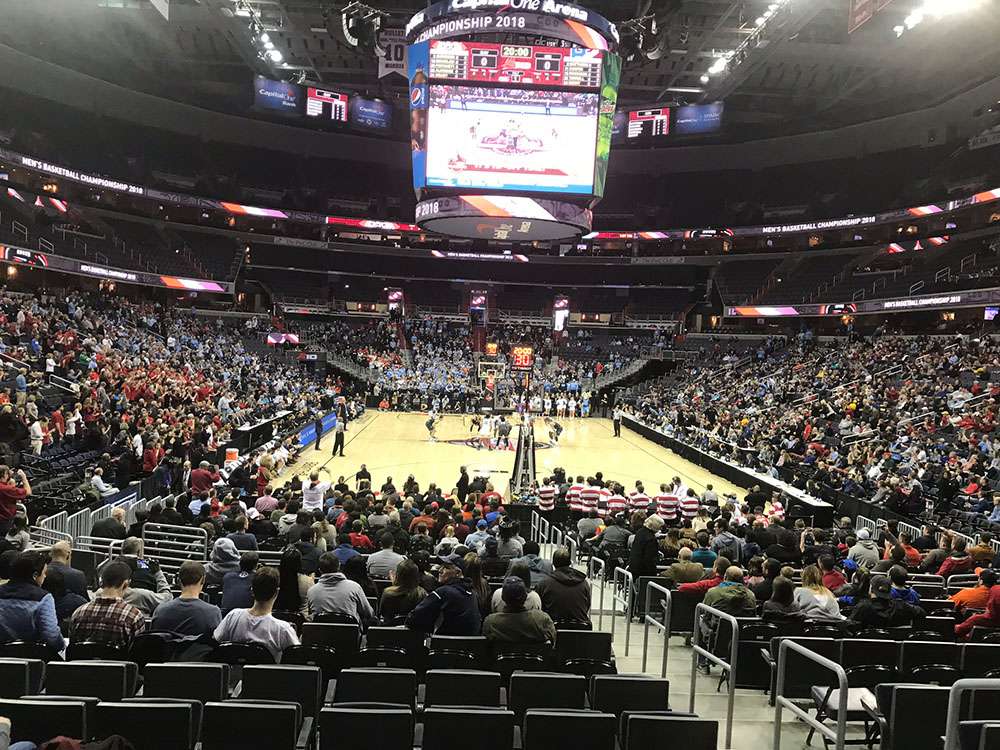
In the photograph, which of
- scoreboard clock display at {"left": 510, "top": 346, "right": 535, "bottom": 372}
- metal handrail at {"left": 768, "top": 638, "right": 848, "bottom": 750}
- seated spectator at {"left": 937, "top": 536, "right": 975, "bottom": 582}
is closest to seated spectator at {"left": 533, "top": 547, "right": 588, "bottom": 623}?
metal handrail at {"left": 768, "top": 638, "right": 848, "bottom": 750}

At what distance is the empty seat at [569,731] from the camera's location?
3.48 meters

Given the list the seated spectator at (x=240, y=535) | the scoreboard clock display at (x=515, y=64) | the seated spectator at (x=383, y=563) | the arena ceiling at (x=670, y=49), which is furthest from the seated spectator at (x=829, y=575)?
the arena ceiling at (x=670, y=49)

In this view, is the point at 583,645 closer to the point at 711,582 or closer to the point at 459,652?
the point at 459,652

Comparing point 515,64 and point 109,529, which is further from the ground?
point 515,64

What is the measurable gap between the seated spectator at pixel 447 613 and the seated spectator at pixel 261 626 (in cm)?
109

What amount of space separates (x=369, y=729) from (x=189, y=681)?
1241 millimetres

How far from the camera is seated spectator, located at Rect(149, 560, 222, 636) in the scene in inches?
185

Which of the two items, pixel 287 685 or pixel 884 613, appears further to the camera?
pixel 884 613

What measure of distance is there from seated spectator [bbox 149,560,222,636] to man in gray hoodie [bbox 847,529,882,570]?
313 inches

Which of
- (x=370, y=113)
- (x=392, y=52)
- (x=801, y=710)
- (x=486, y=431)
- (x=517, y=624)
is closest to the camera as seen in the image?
(x=801, y=710)

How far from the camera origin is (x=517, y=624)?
5156 mm

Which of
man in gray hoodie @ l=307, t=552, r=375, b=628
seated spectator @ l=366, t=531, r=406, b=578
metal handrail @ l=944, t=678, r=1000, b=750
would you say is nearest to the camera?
metal handrail @ l=944, t=678, r=1000, b=750

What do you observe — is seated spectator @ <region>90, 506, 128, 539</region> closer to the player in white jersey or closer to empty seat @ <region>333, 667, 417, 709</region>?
empty seat @ <region>333, 667, 417, 709</region>

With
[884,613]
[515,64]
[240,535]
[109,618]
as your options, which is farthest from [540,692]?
[515,64]
